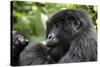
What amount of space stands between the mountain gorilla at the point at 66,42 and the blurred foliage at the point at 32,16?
74mm

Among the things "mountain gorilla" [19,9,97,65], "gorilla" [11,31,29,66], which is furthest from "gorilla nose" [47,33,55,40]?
"gorilla" [11,31,29,66]

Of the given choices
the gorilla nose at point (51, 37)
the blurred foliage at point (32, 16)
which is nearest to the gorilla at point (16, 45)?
the blurred foliage at point (32, 16)

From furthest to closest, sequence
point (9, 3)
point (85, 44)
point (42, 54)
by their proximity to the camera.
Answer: point (85, 44), point (42, 54), point (9, 3)

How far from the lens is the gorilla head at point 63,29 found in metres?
2.22

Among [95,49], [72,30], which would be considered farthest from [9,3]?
[95,49]

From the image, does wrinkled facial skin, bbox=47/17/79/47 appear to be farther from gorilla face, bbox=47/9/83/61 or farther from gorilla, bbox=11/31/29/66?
gorilla, bbox=11/31/29/66

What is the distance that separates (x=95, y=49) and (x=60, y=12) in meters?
0.64

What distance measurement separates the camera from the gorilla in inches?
80.4

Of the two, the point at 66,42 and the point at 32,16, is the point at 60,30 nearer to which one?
the point at 66,42

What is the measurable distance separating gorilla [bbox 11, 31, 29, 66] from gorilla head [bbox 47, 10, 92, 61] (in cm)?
30

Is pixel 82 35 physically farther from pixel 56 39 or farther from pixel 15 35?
pixel 15 35

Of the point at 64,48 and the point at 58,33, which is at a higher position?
the point at 58,33

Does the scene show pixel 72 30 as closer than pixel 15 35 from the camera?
No

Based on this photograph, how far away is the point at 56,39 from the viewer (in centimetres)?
223
